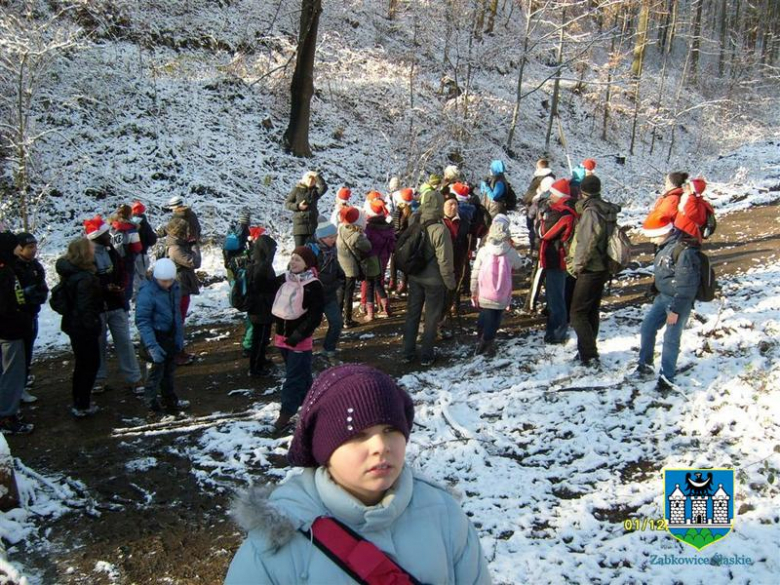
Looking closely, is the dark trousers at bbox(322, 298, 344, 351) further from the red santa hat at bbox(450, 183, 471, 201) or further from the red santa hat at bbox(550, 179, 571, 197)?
the red santa hat at bbox(550, 179, 571, 197)

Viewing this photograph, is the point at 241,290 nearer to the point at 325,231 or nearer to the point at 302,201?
the point at 325,231

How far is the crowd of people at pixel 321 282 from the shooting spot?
6055 mm

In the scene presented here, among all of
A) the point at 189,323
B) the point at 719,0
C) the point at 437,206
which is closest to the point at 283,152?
the point at 189,323

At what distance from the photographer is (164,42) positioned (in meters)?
18.2

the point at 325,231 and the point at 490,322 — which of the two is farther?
the point at 490,322

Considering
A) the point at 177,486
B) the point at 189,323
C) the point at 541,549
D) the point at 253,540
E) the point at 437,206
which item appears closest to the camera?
the point at 253,540

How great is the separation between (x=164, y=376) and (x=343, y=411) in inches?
205

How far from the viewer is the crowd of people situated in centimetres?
605

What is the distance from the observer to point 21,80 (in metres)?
11.3

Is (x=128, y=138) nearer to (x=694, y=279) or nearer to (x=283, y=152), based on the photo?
(x=283, y=152)

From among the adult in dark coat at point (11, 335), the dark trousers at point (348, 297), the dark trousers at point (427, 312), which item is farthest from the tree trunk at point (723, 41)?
the adult in dark coat at point (11, 335)

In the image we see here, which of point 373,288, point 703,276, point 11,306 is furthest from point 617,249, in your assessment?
point 11,306

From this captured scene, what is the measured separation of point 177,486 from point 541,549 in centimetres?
311

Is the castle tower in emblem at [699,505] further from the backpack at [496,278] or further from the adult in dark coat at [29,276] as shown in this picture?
the adult in dark coat at [29,276]
